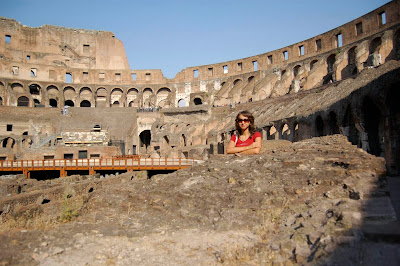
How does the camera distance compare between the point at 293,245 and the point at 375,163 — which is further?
the point at 375,163

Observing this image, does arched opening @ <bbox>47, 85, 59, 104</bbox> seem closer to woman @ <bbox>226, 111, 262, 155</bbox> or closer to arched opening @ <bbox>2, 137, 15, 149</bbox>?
arched opening @ <bbox>2, 137, 15, 149</bbox>

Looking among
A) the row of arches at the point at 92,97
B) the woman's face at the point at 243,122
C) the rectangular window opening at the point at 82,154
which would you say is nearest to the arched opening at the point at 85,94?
the row of arches at the point at 92,97

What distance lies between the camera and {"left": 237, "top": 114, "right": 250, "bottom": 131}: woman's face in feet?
25.9

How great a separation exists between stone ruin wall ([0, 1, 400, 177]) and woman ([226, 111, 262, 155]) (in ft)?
30.1

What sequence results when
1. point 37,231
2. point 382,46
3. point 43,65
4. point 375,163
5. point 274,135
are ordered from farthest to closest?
point 43,65 → point 382,46 → point 274,135 → point 375,163 → point 37,231

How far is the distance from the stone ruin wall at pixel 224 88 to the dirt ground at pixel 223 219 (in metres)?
9.91

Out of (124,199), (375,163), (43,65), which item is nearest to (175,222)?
(124,199)

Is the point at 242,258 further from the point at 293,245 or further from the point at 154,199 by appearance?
the point at 154,199

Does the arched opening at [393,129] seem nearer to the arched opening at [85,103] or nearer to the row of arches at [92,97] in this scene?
the row of arches at [92,97]

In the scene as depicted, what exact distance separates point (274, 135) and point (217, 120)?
11605 millimetres

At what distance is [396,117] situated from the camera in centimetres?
1445

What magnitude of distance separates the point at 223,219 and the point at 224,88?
4342 cm

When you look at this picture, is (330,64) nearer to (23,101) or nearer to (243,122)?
(243,122)

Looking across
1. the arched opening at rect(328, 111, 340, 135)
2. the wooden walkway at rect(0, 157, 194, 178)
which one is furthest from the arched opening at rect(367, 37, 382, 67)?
the wooden walkway at rect(0, 157, 194, 178)
